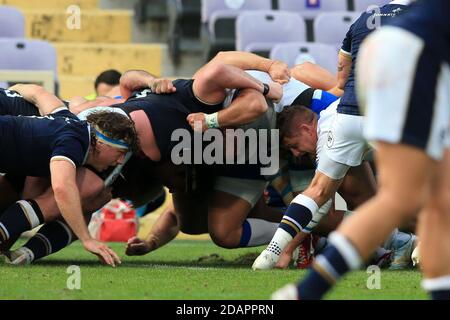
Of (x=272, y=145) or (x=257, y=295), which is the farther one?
(x=272, y=145)

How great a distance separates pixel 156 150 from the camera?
679cm

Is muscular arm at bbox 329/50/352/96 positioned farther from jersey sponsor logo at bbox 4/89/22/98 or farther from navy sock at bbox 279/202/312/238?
jersey sponsor logo at bbox 4/89/22/98

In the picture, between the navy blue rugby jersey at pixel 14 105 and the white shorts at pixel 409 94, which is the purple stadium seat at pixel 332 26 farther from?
the white shorts at pixel 409 94

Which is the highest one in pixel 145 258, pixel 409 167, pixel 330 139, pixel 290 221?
pixel 409 167

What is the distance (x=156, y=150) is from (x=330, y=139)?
1.05 m

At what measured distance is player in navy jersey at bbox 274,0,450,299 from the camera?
369cm

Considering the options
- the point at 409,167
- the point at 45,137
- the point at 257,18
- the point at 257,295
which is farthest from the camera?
the point at 257,18

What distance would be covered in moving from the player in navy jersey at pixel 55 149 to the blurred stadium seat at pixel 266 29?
5.03m

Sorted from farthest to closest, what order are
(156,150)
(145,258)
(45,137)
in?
(145,258)
(156,150)
(45,137)

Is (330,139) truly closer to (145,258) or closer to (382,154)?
(145,258)

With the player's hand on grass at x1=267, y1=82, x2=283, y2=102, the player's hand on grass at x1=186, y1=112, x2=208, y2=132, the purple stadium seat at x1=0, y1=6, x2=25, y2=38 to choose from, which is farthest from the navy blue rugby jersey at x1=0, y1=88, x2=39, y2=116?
the purple stadium seat at x1=0, y1=6, x2=25, y2=38

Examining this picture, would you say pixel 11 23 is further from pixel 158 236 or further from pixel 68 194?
pixel 68 194

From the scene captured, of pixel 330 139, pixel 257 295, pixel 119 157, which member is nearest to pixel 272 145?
pixel 330 139

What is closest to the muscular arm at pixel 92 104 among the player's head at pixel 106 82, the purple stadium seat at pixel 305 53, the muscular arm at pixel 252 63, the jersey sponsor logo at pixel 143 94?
the jersey sponsor logo at pixel 143 94
